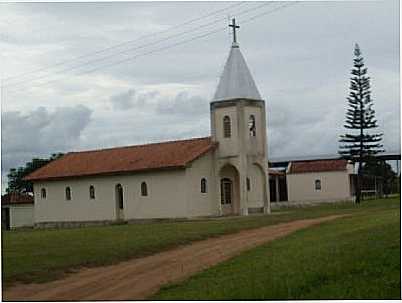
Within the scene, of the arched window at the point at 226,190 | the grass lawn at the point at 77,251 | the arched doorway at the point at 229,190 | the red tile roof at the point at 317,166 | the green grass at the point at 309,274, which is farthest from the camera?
the red tile roof at the point at 317,166

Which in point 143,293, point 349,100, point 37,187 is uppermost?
point 349,100

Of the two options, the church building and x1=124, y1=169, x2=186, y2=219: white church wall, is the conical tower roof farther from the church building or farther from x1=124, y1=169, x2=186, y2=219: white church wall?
x1=124, y1=169, x2=186, y2=219: white church wall

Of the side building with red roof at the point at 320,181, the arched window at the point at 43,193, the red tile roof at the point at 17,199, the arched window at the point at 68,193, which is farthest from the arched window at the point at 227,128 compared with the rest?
the red tile roof at the point at 17,199

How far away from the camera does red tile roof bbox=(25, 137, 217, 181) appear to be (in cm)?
3987

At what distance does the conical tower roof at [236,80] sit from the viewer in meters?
39.1

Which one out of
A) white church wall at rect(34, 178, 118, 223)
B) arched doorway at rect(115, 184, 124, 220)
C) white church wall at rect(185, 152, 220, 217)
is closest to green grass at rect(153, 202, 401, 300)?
→ white church wall at rect(185, 152, 220, 217)

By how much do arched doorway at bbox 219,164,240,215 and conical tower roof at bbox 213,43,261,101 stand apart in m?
3.90

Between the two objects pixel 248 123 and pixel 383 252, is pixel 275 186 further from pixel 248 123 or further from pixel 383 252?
pixel 383 252

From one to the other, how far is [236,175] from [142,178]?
4830 millimetres

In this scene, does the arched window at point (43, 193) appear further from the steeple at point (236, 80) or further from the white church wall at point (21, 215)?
the steeple at point (236, 80)

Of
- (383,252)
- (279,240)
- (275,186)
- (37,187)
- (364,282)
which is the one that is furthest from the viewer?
(275,186)

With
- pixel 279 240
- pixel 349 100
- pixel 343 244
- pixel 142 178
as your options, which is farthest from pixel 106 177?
pixel 343 244

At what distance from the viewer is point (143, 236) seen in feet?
77.3

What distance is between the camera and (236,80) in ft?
129
